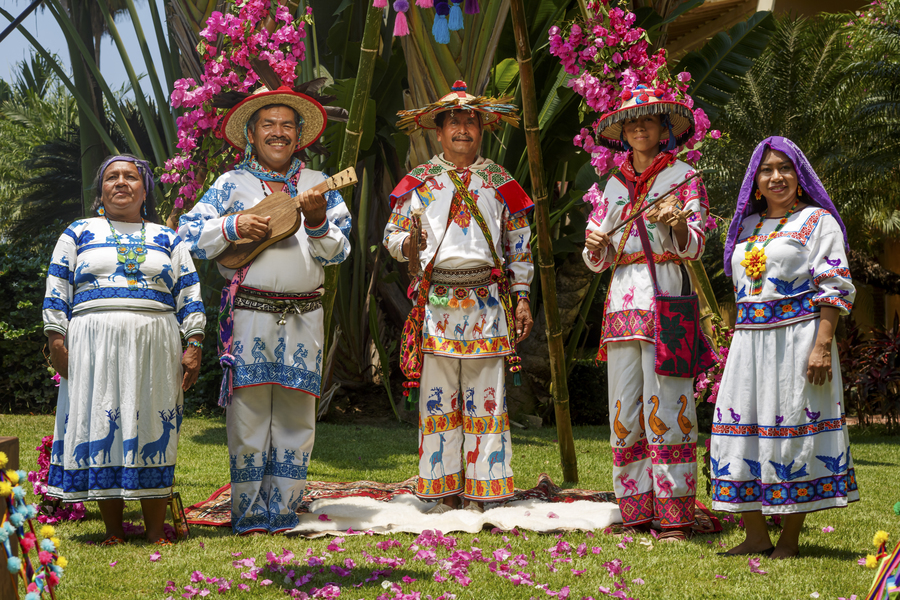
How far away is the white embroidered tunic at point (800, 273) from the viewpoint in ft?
12.2

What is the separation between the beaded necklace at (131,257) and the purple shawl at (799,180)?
9.54ft

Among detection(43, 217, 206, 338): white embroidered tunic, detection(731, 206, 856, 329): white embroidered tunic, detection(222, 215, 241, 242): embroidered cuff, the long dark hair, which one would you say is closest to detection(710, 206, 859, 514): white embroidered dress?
detection(731, 206, 856, 329): white embroidered tunic

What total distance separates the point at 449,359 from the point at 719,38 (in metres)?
5.04

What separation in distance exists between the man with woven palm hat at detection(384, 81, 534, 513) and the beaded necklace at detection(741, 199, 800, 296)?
4.62 feet

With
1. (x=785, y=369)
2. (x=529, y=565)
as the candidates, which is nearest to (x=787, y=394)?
(x=785, y=369)

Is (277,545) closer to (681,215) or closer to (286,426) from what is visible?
(286,426)

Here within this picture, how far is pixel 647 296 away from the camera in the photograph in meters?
4.35

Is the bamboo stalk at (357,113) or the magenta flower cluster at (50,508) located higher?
the bamboo stalk at (357,113)

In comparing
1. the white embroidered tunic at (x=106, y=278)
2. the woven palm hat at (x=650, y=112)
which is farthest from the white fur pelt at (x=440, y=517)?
the woven palm hat at (x=650, y=112)

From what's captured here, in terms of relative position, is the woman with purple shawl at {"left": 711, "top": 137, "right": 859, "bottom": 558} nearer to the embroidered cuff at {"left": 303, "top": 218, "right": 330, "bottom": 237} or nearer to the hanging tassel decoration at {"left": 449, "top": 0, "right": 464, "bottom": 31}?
the hanging tassel decoration at {"left": 449, "top": 0, "right": 464, "bottom": 31}

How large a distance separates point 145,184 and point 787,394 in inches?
132

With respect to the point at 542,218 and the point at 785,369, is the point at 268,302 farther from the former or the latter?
the point at 785,369

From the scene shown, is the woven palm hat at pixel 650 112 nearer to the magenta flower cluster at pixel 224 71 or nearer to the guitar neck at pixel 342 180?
the guitar neck at pixel 342 180

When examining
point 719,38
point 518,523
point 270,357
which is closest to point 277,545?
point 270,357
